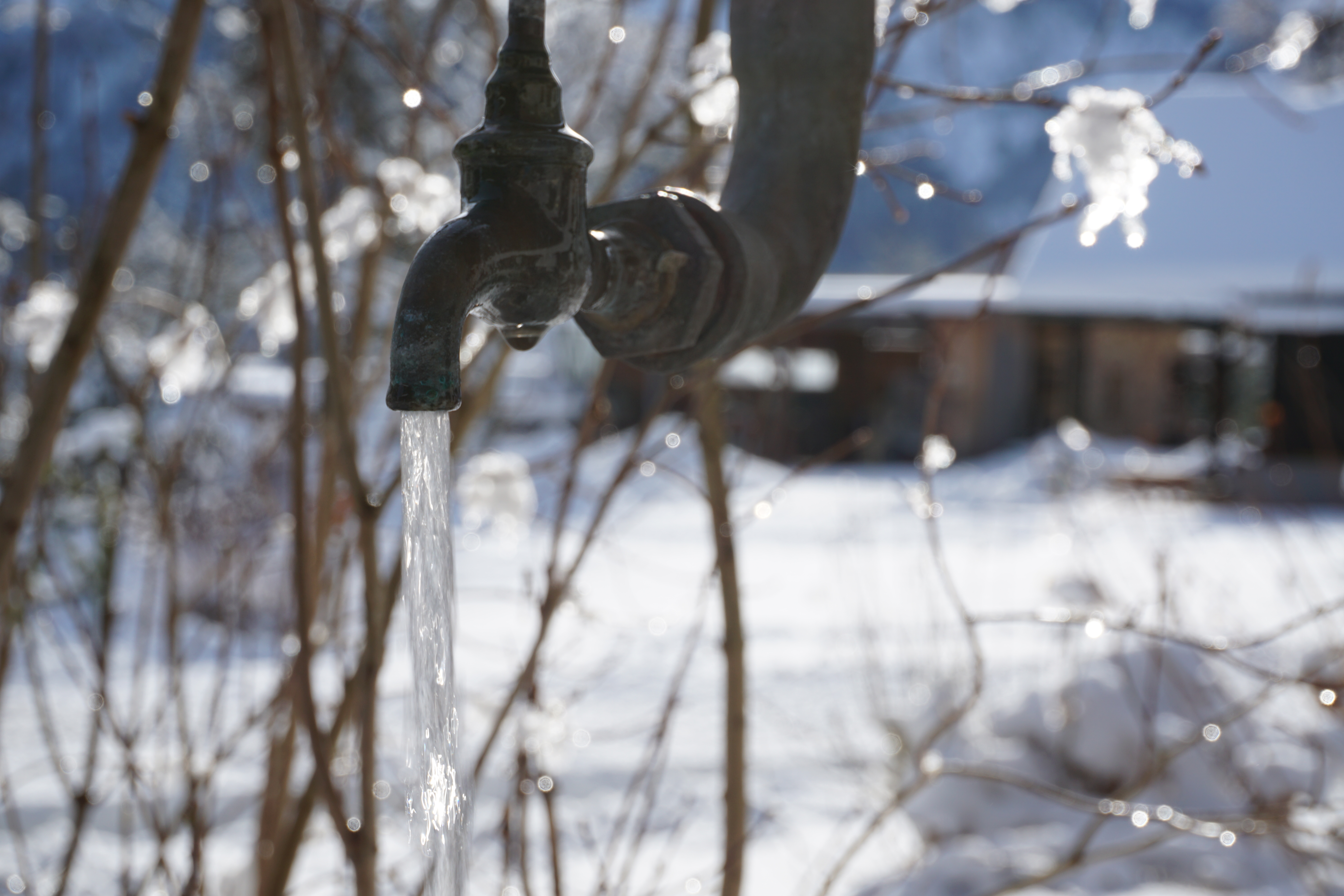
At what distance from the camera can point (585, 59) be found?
5020 millimetres

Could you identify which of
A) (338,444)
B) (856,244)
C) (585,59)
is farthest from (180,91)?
(856,244)

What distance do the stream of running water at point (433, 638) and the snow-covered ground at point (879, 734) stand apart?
67cm

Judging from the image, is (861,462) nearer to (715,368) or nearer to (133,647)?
(133,647)

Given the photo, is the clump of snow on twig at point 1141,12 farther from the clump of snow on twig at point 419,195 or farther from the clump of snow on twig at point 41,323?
the clump of snow on twig at point 41,323

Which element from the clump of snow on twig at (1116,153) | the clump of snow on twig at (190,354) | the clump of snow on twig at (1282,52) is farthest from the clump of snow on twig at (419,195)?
the clump of snow on twig at (1282,52)

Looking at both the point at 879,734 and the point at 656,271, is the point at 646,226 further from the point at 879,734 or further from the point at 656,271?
the point at 879,734

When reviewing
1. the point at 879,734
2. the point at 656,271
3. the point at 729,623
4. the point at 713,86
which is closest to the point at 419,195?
the point at 713,86

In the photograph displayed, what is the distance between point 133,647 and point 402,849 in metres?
2.91

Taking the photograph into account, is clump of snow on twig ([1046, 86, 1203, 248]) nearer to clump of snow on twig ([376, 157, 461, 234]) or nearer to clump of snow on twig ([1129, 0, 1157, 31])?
clump of snow on twig ([1129, 0, 1157, 31])

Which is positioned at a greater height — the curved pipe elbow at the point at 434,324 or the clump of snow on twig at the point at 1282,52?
the clump of snow on twig at the point at 1282,52

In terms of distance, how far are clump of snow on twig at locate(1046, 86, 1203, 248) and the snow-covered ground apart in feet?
1.35

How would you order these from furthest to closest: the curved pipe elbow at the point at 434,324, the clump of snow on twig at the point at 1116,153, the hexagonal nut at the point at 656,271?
the clump of snow on twig at the point at 1116,153 < the hexagonal nut at the point at 656,271 < the curved pipe elbow at the point at 434,324

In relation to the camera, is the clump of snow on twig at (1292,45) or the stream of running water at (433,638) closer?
the stream of running water at (433,638)

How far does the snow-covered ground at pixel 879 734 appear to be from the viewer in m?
1.86
